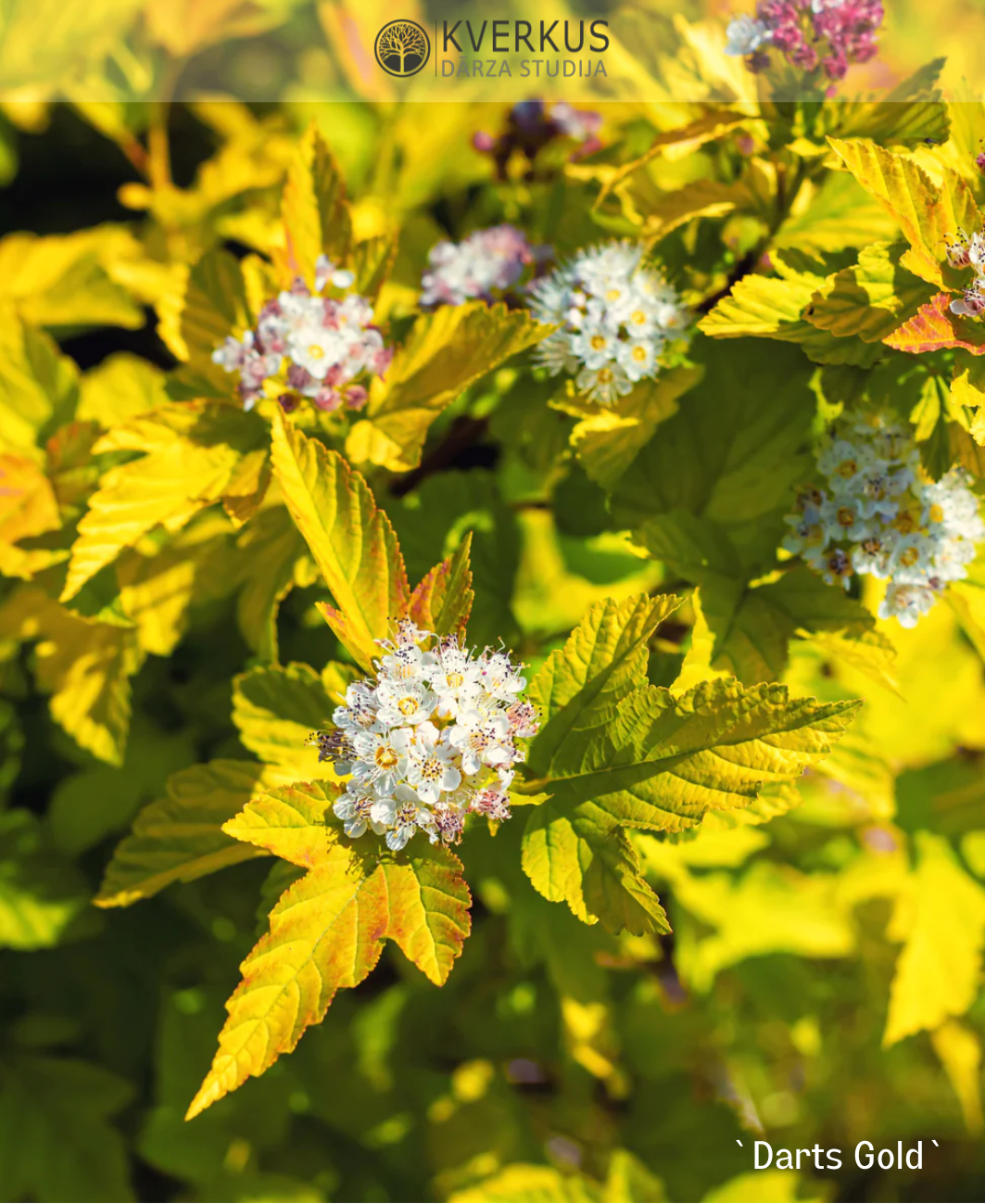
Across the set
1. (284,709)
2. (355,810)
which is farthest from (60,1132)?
(355,810)

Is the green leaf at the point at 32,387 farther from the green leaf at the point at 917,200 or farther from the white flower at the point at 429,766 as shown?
the green leaf at the point at 917,200

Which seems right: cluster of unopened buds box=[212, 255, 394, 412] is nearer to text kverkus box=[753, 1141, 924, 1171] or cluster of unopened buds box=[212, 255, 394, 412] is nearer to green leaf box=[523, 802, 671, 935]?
green leaf box=[523, 802, 671, 935]

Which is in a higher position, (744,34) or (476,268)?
(744,34)

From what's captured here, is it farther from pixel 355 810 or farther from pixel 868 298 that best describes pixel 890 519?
pixel 355 810

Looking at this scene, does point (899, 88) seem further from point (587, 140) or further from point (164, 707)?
point (164, 707)

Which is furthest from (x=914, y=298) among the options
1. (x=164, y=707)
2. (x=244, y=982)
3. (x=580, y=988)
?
(x=164, y=707)
